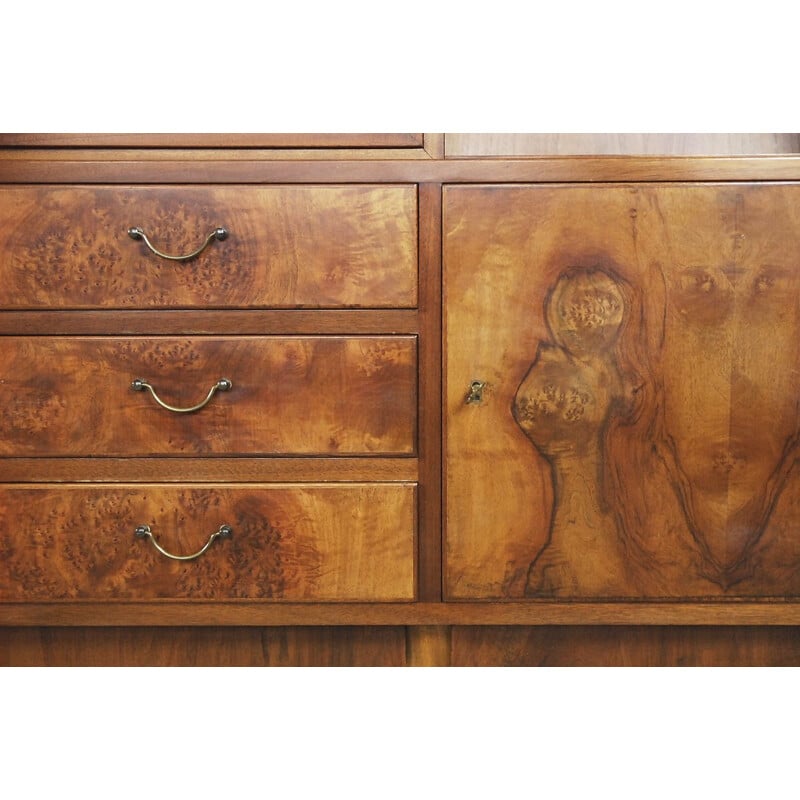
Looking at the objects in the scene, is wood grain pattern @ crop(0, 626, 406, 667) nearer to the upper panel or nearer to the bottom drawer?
the bottom drawer

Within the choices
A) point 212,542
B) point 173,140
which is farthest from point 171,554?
point 173,140

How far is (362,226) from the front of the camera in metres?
1.68

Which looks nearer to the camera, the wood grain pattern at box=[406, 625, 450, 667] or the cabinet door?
the cabinet door

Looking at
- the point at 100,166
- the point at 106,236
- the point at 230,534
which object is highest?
the point at 100,166

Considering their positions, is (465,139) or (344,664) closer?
(465,139)

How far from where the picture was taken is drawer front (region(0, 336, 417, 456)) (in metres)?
1.69

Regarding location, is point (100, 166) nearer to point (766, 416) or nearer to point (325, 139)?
point (325, 139)

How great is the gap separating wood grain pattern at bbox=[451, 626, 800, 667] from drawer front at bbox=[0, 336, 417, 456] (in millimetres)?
430

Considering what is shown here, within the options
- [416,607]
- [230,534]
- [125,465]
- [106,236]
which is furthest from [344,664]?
[106,236]

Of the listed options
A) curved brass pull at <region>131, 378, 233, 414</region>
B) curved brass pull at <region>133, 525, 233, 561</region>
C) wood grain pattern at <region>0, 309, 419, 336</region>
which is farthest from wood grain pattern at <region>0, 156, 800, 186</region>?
curved brass pull at <region>133, 525, 233, 561</region>

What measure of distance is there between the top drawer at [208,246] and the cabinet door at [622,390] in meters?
0.15

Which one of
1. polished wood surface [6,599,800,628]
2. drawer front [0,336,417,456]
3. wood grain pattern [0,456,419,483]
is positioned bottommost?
polished wood surface [6,599,800,628]

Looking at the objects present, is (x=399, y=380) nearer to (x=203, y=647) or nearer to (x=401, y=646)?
(x=401, y=646)

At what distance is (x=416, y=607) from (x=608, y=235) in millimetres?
775
